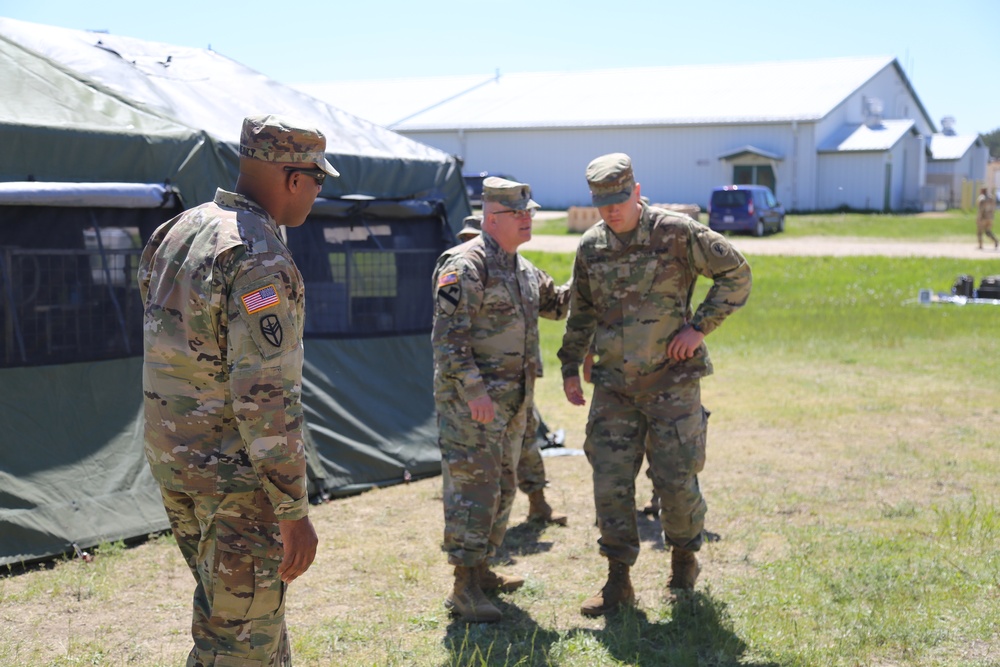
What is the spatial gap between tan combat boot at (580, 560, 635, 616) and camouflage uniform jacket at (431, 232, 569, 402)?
3.00 feet

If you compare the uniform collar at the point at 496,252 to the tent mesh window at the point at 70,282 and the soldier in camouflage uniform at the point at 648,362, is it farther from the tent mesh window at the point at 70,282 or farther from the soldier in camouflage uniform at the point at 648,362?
the tent mesh window at the point at 70,282

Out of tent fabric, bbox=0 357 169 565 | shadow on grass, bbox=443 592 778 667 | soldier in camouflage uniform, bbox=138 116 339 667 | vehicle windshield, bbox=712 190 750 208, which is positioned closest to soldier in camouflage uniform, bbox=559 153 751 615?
shadow on grass, bbox=443 592 778 667

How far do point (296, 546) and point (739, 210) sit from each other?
90.9ft

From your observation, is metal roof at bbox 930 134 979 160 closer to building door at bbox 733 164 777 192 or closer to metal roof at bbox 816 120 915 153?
metal roof at bbox 816 120 915 153

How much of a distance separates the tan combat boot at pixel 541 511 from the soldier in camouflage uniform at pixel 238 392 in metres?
3.21

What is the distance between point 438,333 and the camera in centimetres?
462

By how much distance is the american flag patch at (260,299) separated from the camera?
2.73 meters

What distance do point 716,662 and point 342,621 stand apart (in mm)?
1668

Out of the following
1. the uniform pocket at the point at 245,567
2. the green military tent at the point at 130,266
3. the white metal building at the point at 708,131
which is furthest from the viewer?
the white metal building at the point at 708,131

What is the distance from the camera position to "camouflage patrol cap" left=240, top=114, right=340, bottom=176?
9.50ft

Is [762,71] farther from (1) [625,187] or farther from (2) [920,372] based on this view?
(1) [625,187]

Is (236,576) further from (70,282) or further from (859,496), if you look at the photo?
(859,496)

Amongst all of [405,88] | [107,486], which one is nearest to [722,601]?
[107,486]

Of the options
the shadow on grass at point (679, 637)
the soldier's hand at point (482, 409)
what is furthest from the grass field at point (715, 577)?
the soldier's hand at point (482, 409)
